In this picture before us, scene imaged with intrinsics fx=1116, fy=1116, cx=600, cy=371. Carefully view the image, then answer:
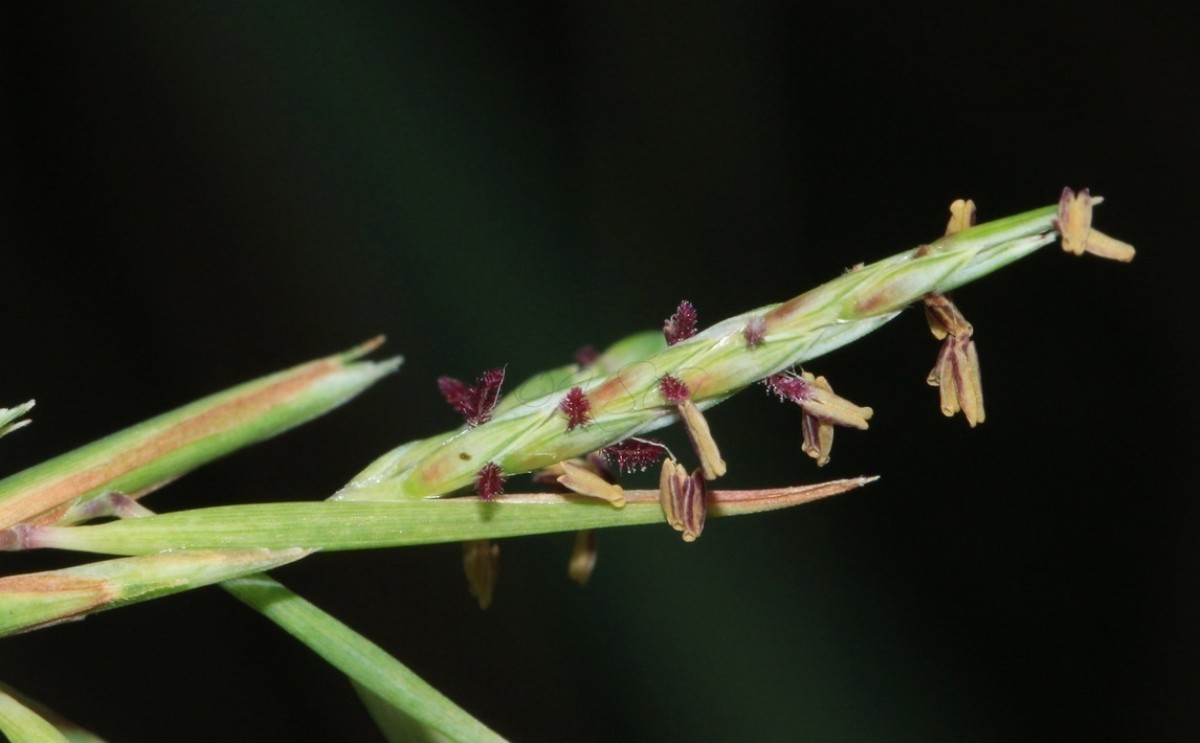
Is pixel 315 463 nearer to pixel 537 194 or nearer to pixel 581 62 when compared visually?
pixel 537 194

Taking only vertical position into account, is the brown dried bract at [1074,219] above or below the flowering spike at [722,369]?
above

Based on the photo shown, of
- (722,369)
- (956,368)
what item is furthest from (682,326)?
(956,368)

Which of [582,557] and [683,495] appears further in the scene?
[582,557]

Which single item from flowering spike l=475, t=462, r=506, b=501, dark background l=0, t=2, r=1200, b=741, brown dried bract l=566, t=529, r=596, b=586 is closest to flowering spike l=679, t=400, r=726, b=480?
flowering spike l=475, t=462, r=506, b=501

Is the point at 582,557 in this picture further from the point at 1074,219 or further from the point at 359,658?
the point at 1074,219

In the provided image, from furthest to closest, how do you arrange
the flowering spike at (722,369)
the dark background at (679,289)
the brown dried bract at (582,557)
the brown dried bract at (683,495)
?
the dark background at (679,289) → the brown dried bract at (582,557) → the brown dried bract at (683,495) → the flowering spike at (722,369)

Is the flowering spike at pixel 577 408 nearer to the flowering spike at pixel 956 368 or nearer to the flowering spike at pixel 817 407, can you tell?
the flowering spike at pixel 817 407

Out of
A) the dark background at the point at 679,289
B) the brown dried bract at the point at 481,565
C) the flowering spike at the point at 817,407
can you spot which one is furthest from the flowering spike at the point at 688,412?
the dark background at the point at 679,289
